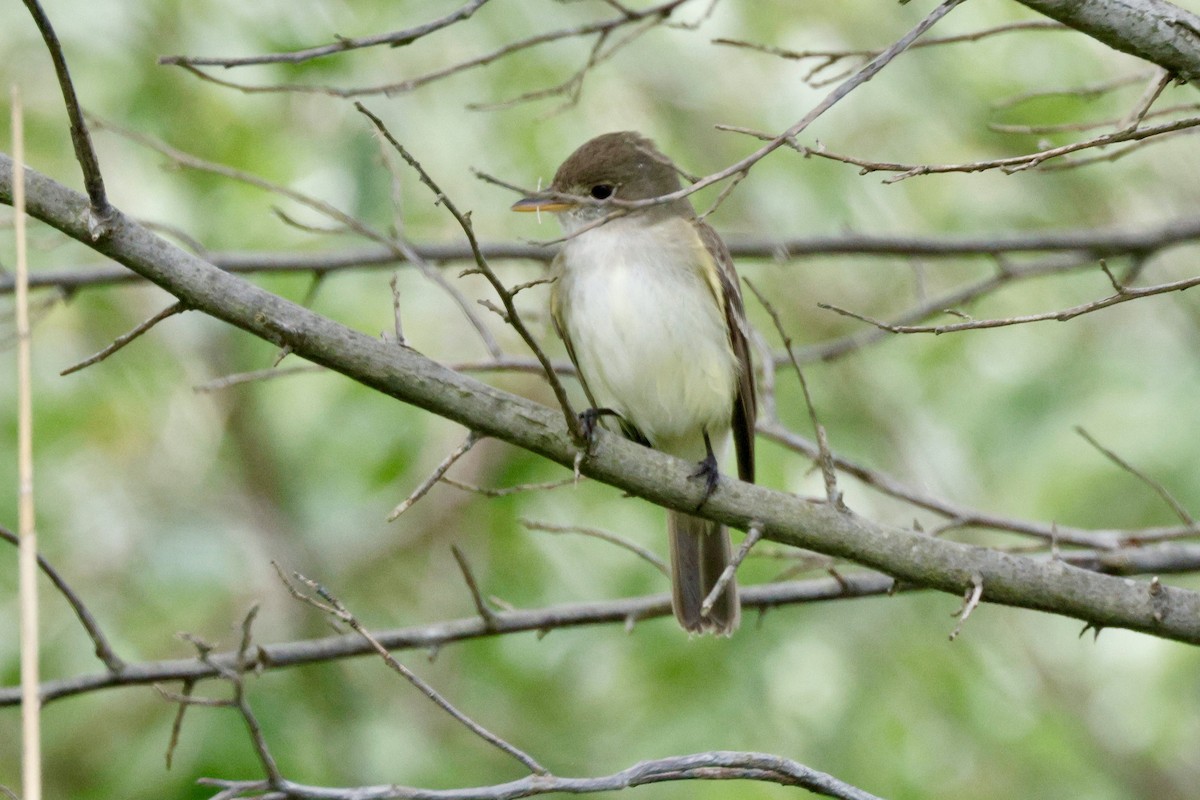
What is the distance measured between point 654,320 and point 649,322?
0.7 inches

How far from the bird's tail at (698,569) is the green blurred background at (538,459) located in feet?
1.42

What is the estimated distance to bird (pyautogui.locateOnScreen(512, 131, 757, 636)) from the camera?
4.30 m

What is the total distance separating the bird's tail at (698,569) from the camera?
4305mm

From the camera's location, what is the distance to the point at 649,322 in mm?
4281

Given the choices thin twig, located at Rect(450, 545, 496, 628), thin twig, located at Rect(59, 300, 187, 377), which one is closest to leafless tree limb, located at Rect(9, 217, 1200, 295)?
thin twig, located at Rect(450, 545, 496, 628)

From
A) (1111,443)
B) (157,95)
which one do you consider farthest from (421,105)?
(1111,443)

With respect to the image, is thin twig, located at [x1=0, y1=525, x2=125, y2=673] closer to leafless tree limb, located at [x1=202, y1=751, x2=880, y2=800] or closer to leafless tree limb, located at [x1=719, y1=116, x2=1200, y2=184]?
leafless tree limb, located at [x1=202, y1=751, x2=880, y2=800]

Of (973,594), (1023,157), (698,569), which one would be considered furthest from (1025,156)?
(698,569)

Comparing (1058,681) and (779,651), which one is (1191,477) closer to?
(779,651)

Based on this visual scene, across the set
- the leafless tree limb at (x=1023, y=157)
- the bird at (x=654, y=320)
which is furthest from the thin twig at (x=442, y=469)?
the bird at (x=654, y=320)

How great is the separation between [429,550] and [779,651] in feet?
6.71

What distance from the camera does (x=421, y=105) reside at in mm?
6457

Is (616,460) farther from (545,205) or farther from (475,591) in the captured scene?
(545,205)

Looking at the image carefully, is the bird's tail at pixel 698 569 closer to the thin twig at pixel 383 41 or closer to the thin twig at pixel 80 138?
the thin twig at pixel 383 41
